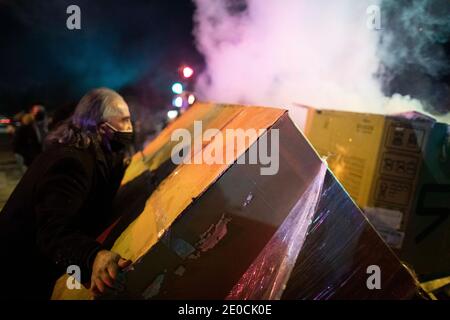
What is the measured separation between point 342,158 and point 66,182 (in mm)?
2979

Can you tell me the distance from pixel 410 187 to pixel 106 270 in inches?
117

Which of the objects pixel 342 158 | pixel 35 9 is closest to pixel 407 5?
pixel 342 158

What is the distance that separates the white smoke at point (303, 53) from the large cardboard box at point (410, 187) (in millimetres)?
2191

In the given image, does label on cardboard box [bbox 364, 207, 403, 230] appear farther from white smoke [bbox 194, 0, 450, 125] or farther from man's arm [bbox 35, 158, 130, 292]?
man's arm [bbox 35, 158, 130, 292]

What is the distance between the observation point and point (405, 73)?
20.2 ft

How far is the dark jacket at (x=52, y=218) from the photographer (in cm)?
170

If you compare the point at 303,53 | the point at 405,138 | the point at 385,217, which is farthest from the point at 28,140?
the point at 405,138

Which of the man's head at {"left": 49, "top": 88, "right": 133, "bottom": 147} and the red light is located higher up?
the red light

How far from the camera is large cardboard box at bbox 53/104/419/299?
5.36 ft

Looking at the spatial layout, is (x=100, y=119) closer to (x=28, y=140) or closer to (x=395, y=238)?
(x=395, y=238)

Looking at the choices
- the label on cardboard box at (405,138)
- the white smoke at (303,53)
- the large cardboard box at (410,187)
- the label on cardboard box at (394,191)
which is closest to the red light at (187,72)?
the white smoke at (303,53)

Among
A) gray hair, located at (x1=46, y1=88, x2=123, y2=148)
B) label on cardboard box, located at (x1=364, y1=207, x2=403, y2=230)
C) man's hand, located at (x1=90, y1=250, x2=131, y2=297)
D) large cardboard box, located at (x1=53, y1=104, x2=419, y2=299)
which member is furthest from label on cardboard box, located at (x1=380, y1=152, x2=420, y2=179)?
man's hand, located at (x1=90, y1=250, x2=131, y2=297)

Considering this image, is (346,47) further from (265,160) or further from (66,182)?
(66,182)

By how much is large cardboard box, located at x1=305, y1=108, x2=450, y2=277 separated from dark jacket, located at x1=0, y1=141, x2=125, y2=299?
224 centimetres
